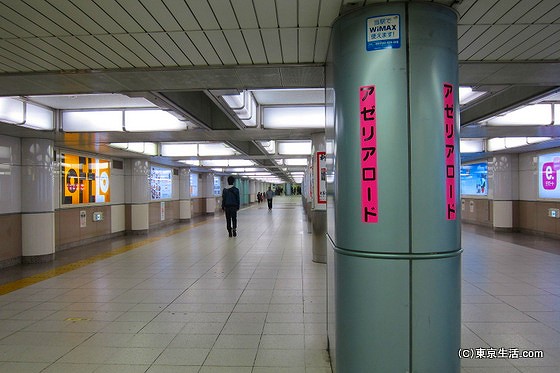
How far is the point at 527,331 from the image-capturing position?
3893mm

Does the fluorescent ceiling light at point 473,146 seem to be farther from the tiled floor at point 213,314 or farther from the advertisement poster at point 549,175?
the tiled floor at point 213,314

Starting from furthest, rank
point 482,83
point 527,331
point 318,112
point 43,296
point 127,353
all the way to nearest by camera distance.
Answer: point 318,112, point 43,296, point 482,83, point 527,331, point 127,353

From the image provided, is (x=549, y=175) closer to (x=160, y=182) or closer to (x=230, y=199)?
(x=230, y=199)

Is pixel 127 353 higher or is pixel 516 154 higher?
pixel 516 154

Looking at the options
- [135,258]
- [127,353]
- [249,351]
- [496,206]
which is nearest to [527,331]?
[249,351]

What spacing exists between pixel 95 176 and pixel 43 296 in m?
6.84

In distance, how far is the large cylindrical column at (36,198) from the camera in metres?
7.89

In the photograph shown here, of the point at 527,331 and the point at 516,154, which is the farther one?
the point at 516,154

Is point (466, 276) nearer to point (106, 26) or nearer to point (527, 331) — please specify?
point (527, 331)

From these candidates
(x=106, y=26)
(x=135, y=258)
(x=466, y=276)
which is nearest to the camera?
(x=106, y=26)

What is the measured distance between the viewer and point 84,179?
10898 mm

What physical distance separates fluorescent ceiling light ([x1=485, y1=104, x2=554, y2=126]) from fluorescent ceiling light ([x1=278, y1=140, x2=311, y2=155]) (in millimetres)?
6080

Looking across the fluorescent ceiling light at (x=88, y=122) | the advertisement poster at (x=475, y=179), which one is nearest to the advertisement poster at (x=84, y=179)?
the fluorescent ceiling light at (x=88, y=122)

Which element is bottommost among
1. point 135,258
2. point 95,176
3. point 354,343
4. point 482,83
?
point 135,258
